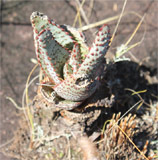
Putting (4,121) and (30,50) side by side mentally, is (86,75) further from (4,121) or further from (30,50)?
(30,50)

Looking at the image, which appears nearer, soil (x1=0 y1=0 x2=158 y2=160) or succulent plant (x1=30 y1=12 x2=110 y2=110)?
succulent plant (x1=30 y1=12 x2=110 y2=110)

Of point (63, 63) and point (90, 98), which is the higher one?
point (63, 63)

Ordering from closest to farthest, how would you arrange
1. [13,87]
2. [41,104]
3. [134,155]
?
[41,104] → [134,155] → [13,87]

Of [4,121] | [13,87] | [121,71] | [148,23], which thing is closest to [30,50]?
[13,87]

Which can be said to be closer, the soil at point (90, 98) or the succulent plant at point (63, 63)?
the succulent plant at point (63, 63)

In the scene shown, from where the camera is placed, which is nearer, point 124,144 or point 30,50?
point 124,144
